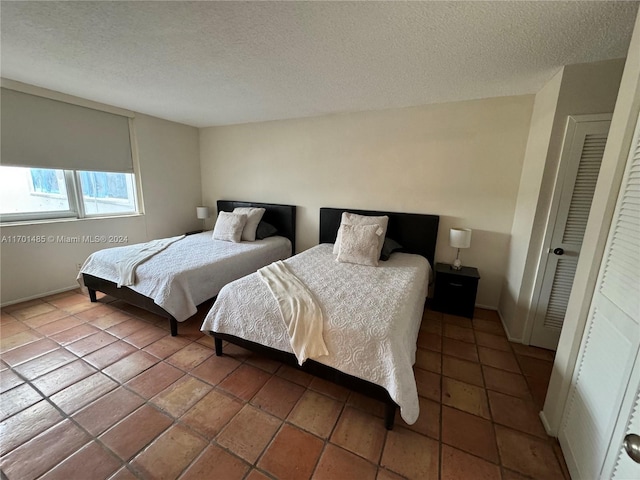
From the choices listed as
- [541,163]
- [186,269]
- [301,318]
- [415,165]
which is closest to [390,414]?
[301,318]

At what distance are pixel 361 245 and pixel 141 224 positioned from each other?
10.7ft

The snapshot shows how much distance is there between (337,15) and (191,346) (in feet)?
8.50

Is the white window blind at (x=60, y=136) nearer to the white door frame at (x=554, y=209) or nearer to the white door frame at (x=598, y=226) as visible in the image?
the white door frame at (x=598, y=226)

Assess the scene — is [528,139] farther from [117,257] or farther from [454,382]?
[117,257]

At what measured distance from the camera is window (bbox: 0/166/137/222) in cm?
271

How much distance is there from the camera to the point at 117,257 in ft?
8.41

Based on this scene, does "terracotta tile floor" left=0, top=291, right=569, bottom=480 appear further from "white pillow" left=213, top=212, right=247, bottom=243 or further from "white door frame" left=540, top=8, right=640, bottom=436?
"white pillow" left=213, top=212, right=247, bottom=243

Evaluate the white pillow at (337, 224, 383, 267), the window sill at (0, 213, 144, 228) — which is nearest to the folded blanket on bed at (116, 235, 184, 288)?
the window sill at (0, 213, 144, 228)

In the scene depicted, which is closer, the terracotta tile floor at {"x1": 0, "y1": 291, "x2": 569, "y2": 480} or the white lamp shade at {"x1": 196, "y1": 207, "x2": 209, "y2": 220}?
the terracotta tile floor at {"x1": 0, "y1": 291, "x2": 569, "y2": 480}

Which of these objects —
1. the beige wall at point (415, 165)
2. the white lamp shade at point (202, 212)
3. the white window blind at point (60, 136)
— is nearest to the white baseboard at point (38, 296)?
the white window blind at point (60, 136)

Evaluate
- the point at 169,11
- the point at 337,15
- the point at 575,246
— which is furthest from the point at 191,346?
the point at 575,246

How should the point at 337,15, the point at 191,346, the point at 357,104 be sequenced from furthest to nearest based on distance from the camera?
the point at 357,104 → the point at 191,346 → the point at 337,15

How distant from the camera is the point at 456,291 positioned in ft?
8.86

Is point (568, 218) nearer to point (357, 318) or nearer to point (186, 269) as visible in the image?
point (357, 318)
